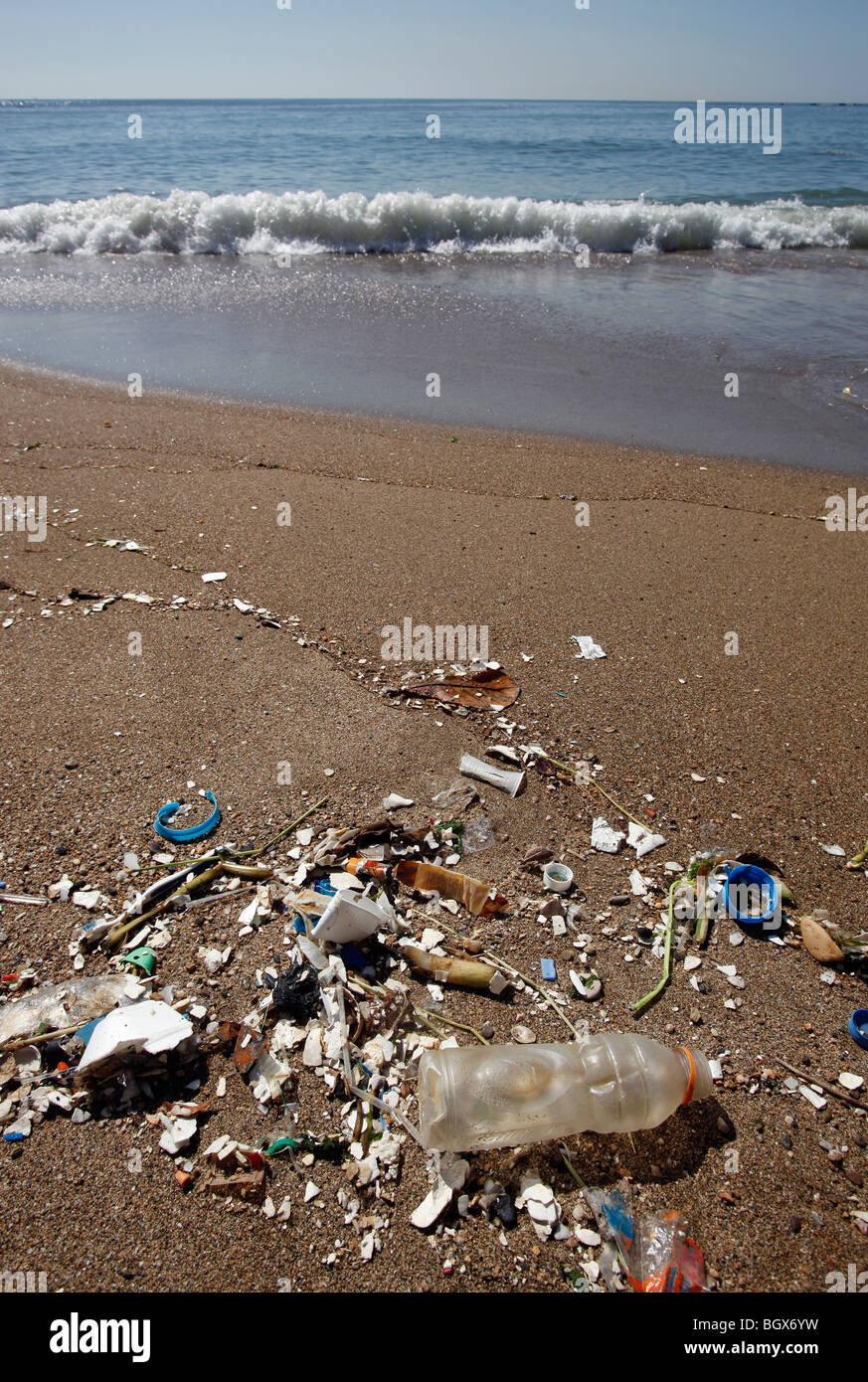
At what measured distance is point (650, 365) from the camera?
25.4ft

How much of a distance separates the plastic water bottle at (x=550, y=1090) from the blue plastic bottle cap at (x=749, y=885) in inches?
25.3

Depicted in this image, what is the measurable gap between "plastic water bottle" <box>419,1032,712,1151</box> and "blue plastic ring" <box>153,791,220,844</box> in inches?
48.7

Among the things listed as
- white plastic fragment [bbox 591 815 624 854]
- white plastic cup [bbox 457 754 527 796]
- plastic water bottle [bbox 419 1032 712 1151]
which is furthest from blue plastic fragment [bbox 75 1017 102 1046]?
white plastic fragment [bbox 591 815 624 854]

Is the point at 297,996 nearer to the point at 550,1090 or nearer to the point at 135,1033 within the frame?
the point at 135,1033

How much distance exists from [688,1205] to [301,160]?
885 inches

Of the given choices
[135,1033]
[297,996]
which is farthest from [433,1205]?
[135,1033]

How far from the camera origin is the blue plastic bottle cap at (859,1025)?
2297mm

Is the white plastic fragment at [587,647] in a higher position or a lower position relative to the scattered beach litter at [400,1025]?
higher

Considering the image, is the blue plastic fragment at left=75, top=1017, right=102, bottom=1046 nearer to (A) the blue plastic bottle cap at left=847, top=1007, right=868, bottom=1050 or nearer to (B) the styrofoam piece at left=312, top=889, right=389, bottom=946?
(B) the styrofoam piece at left=312, top=889, right=389, bottom=946

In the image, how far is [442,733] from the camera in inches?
133

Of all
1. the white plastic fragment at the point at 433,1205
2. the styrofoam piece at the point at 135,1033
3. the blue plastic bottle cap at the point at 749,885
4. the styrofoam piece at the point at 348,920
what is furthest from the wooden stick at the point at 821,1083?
the styrofoam piece at the point at 135,1033

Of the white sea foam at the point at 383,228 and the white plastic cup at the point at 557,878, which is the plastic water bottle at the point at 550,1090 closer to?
the white plastic cup at the point at 557,878

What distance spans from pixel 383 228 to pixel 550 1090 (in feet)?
45.3
